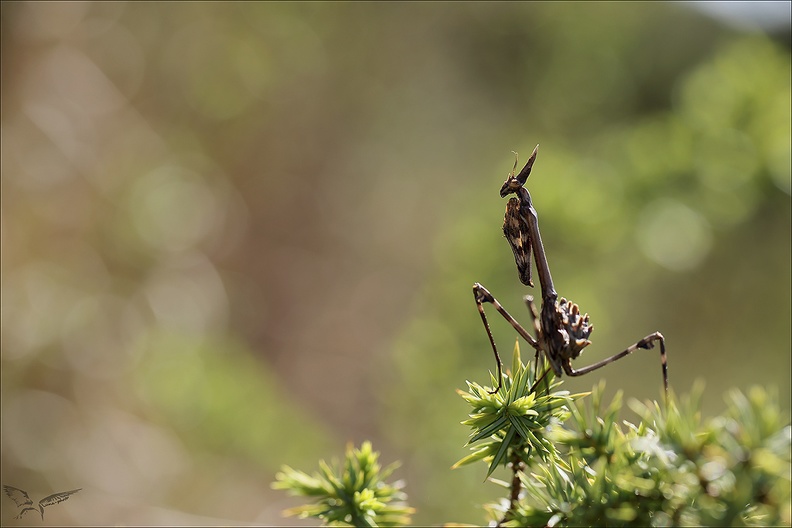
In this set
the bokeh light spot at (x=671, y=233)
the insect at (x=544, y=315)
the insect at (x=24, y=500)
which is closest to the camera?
the insect at (x=24, y=500)

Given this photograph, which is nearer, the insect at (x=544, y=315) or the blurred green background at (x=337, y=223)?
the insect at (x=544, y=315)

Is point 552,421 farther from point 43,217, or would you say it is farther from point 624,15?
point 624,15

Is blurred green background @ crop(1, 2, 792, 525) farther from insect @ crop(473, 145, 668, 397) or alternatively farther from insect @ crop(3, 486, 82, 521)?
insect @ crop(473, 145, 668, 397)

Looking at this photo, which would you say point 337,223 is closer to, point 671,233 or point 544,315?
point 671,233

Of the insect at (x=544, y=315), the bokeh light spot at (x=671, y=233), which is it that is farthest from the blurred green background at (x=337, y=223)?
the insect at (x=544, y=315)

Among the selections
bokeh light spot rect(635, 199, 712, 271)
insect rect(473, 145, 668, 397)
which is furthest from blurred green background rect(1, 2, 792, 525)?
insect rect(473, 145, 668, 397)

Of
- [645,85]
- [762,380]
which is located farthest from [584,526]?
[645,85]

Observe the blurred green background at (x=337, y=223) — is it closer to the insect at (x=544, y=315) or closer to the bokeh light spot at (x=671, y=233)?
the bokeh light spot at (x=671, y=233)
